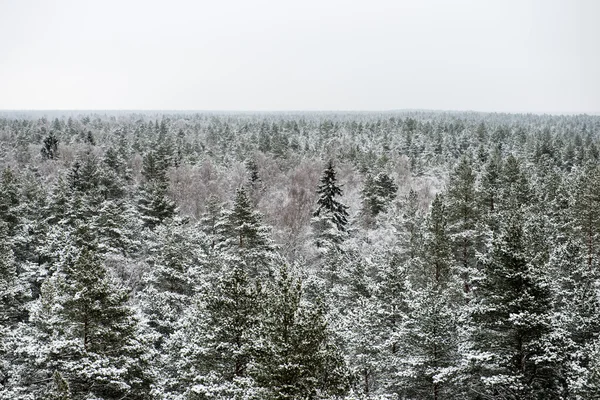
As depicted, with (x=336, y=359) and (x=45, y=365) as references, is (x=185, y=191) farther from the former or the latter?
(x=336, y=359)

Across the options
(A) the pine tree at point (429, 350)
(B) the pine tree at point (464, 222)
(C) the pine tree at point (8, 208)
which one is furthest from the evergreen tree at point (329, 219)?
(C) the pine tree at point (8, 208)

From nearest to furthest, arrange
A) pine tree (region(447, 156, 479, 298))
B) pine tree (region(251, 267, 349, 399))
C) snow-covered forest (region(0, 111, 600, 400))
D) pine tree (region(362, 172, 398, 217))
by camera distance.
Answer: pine tree (region(251, 267, 349, 399))
snow-covered forest (region(0, 111, 600, 400))
pine tree (region(447, 156, 479, 298))
pine tree (region(362, 172, 398, 217))

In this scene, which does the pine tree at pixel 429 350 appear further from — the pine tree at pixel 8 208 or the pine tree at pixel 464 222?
the pine tree at pixel 8 208

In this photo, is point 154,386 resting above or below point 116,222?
below

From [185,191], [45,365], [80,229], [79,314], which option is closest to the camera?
[79,314]

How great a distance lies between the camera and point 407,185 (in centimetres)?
7456

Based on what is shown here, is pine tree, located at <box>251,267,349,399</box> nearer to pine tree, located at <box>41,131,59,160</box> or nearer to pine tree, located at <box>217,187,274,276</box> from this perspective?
pine tree, located at <box>217,187,274,276</box>

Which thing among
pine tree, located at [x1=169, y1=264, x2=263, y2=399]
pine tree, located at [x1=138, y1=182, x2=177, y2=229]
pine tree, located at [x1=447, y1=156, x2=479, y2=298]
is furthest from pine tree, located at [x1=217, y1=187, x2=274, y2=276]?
pine tree, located at [x1=169, y1=264, x2=263, y2=399]

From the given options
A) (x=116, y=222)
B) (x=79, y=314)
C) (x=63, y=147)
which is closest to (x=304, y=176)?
(x=116, y=222)

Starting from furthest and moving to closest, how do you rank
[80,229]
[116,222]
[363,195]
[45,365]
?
[363,195]
[116,222]
[80,229]
[45,365]

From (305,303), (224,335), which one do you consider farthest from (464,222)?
(224,335)

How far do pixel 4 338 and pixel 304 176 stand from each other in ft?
178

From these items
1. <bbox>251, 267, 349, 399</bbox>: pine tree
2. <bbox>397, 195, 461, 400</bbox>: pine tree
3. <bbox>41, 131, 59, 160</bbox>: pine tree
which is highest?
<bbox>41, 131, 59, 160</bbox>: pine tree

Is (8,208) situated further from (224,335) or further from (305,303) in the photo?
(305,303)
